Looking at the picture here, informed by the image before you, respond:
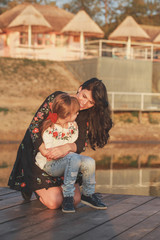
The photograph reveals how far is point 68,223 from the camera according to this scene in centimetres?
371

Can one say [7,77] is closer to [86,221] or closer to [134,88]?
[134,88]

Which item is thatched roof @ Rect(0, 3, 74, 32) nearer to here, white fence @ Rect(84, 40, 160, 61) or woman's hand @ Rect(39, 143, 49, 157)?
white fence @ Rect(84, 40, 160, 61)

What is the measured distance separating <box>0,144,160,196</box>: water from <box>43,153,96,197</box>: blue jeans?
4.27 meters

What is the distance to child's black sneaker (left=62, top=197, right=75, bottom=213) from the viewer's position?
13.5 feet

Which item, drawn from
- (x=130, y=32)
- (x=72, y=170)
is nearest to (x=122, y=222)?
(x=72, y=170)

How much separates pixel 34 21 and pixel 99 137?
25.5 metres

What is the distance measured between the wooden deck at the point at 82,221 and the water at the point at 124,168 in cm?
410

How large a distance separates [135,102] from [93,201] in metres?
17.0

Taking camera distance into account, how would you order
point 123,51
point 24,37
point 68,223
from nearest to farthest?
point 68,223, point 123,51, point 24,37

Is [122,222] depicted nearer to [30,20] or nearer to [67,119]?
[67,119]

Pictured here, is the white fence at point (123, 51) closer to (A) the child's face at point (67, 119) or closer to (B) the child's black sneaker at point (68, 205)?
(A) the child's face at point (67, 119)

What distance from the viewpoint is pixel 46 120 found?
427 centimetres

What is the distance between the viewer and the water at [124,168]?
9.13m

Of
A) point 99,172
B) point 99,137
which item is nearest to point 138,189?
point 99,172
